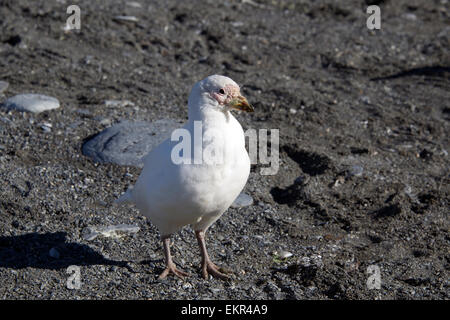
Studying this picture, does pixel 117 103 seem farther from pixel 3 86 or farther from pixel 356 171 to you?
pixel 356 171

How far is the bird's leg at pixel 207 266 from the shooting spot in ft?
16.7

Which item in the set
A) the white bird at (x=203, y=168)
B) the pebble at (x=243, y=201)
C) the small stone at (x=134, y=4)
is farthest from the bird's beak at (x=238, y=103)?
the small stone at (x=134, y=4)

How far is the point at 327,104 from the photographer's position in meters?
8.28

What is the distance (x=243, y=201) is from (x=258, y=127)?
5.17ft

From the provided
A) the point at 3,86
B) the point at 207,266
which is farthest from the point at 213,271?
the point at 3,86

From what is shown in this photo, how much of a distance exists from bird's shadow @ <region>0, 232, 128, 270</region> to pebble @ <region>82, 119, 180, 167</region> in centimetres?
133

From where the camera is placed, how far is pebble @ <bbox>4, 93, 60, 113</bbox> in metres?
7.39

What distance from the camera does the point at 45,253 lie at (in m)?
5.29

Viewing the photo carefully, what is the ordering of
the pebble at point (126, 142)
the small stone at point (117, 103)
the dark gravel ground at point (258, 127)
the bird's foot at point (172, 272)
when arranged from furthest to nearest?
1. the small stone at point (117, 103)
2. the pebble at point (126, 142)
3. the dark gravel ground at point (258, 127)
4. the bird's foot at point (172, 272)

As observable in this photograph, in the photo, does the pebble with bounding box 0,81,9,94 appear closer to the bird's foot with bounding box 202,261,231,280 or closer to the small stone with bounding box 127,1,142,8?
the small stone with bounding box 127,1,142,8

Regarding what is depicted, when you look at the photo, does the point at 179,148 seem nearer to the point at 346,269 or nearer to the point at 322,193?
the point at 346,269

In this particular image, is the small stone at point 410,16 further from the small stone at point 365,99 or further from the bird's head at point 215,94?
the bird's head at point 215,94

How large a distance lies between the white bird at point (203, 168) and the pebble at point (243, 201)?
121 cm

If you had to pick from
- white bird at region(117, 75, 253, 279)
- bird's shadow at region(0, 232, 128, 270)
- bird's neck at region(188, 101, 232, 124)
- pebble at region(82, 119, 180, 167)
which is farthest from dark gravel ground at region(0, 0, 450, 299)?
bird's neck at region(188, 101, 232, 124)
